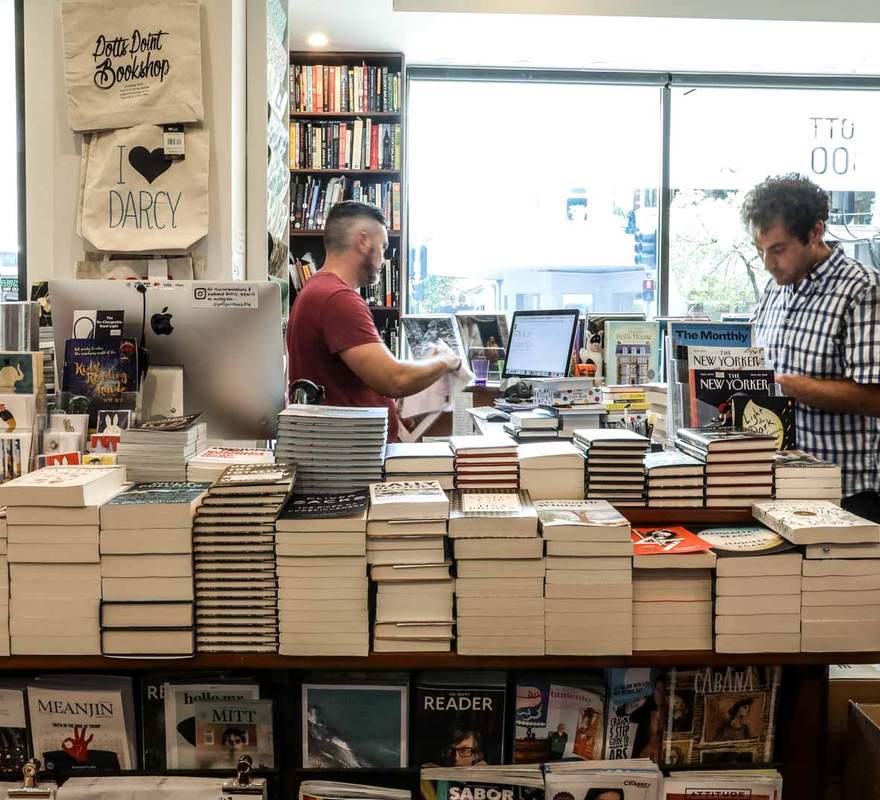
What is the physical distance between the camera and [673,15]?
15.6 feet

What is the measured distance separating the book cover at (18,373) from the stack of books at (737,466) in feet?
4.68

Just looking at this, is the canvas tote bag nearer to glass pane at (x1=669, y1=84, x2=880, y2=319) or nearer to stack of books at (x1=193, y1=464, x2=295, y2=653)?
stack of books at (x1=193, y1=464, x2=295, y2=653)

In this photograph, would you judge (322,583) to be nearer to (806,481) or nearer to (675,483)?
(675,483)

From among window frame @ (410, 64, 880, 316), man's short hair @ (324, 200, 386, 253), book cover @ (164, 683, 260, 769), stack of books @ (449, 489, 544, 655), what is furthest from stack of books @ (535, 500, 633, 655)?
window frame @ (410, 64, 880, 316)

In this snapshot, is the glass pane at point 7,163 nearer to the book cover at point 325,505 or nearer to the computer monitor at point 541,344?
the computer monitor at point 541,344

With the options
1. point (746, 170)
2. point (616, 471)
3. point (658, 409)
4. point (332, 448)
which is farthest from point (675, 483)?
point (746, 170)

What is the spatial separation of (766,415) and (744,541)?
0.35 meters

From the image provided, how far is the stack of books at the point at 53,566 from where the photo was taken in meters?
1.46

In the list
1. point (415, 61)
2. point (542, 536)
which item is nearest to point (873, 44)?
point (415, 61)

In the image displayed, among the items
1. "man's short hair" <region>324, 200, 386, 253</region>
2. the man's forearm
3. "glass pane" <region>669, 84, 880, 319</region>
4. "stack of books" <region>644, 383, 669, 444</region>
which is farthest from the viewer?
"glass pane" <region>669, 84, 880, 319</region>

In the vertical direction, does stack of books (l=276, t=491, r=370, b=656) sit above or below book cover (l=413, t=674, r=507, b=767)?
above

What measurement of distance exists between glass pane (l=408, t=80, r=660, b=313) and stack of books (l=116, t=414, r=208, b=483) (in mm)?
4301

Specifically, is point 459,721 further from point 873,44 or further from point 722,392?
point 873,44

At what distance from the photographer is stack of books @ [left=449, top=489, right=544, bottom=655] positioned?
58.8 inches
